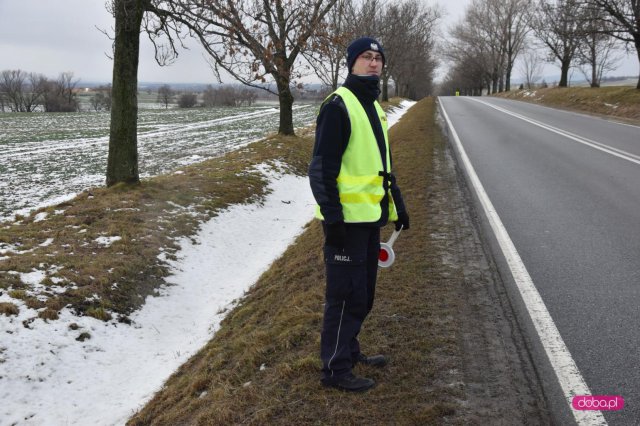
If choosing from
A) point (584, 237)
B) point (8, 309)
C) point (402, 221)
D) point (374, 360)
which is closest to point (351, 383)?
point (374, 360)

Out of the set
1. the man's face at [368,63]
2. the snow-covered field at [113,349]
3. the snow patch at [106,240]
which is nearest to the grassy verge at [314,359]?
the snow-covered field at [113,349]

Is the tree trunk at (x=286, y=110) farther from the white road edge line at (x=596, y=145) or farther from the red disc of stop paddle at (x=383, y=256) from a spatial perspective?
the red disc of stop paddle at (x=383, y=256)

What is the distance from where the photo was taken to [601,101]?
26609 millimetres

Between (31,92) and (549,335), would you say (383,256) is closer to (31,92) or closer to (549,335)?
(549,335)

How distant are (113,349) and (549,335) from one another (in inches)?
170

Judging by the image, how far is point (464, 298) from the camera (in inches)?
171

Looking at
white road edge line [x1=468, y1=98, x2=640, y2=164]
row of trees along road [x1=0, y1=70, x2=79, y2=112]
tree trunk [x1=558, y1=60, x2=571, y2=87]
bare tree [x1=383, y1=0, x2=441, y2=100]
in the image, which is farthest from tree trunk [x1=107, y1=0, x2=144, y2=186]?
row of trees along road [x1=0, y1=70, x2=79, y2=112]

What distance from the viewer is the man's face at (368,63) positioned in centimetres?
295

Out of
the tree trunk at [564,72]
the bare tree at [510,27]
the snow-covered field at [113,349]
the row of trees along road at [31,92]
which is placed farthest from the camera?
the row of trees along road at [31,92]

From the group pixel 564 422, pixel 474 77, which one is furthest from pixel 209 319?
pixel 474 77

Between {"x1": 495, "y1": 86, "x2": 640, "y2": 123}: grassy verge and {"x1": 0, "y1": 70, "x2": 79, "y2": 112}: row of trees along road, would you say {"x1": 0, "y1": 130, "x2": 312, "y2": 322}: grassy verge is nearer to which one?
{"x1": 495, "y1": 86, "x2": 640, "y2": 123}: grassy verge

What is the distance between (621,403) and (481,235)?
10.6 ft

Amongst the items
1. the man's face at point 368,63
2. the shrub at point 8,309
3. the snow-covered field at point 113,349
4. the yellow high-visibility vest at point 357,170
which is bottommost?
the snow-covered field at point 113,349

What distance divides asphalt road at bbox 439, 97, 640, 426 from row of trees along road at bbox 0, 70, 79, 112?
82228mm
